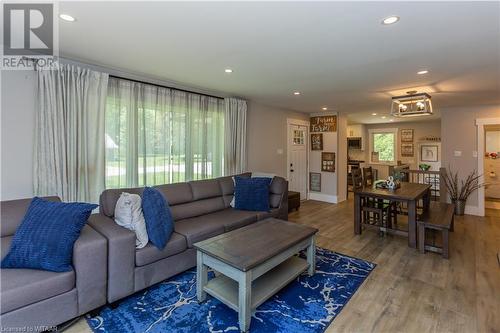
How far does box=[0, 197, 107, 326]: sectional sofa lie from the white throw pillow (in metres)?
0.28

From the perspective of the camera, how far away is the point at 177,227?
9.38 feet

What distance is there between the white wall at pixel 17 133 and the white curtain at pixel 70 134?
80 mm

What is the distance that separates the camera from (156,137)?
3564 mm

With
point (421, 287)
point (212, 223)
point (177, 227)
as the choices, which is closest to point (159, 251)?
point (177, 227)

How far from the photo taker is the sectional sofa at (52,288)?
5.30ft

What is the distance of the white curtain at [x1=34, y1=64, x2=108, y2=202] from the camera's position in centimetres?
263

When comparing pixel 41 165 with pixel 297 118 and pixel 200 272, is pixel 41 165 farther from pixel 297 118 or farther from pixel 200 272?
pixel 297 118

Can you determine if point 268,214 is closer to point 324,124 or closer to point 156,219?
point 156,219

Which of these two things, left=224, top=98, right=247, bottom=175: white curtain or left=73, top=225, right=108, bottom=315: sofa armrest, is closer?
left=73, top=225, right=108, bottom=315: sofa armrest

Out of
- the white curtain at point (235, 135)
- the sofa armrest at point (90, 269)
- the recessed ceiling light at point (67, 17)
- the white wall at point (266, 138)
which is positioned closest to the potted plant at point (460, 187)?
the white wall at point (266, 138)

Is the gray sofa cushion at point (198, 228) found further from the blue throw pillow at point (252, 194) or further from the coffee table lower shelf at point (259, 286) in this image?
the blue throw pillow at point (252, 194)

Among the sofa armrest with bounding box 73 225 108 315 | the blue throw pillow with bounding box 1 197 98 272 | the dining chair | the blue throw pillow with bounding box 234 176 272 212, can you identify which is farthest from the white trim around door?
the blue throw pillow with bounding box 1 197 98 272

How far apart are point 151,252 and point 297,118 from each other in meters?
5.01

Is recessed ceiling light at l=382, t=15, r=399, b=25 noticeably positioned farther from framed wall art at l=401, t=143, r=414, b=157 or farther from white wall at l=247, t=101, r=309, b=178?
framed wall art at l=401, t=143, r=414, b=157
